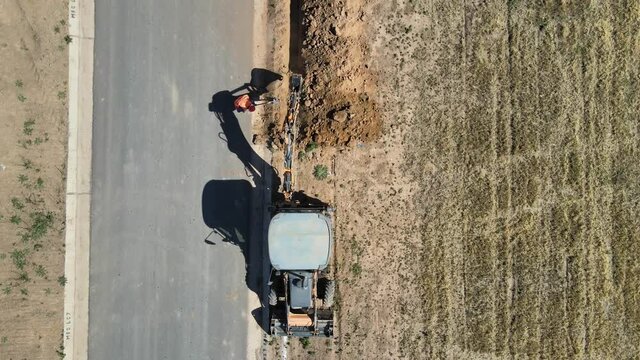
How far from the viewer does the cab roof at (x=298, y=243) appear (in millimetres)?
17859

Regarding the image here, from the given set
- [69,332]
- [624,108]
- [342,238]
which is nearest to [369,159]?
[342,238]

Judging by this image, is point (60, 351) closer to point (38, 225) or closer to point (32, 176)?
point (38, 225)

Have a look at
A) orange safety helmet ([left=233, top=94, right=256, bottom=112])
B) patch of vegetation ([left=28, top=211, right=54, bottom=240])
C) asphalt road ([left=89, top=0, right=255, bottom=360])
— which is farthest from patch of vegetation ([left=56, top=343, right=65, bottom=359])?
orange safety helmet ([left=233, top=94, right=256, bottom=112])

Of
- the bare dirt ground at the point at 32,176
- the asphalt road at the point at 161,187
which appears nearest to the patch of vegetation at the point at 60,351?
the bare dirt ground at the point at 32,176

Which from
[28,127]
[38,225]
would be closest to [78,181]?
[38,225]

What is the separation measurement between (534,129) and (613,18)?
4.84 metres

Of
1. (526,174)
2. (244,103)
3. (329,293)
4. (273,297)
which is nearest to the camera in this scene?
(273,297)

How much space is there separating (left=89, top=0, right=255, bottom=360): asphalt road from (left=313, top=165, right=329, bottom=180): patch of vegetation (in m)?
2.58

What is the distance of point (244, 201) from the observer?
2059cm

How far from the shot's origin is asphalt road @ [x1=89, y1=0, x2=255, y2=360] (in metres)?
20.3

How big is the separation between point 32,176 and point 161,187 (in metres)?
4.29

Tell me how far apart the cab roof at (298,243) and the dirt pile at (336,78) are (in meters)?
3.68

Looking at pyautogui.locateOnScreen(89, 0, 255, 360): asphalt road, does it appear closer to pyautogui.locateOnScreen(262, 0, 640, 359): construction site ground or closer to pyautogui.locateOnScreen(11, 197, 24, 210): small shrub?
pyautogui.locateOnScreen(262, 0, 640, 359): construction site ground

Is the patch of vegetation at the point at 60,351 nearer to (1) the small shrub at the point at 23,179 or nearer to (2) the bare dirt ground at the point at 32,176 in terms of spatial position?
(2) the bare dirt ground at the point at 32,176
